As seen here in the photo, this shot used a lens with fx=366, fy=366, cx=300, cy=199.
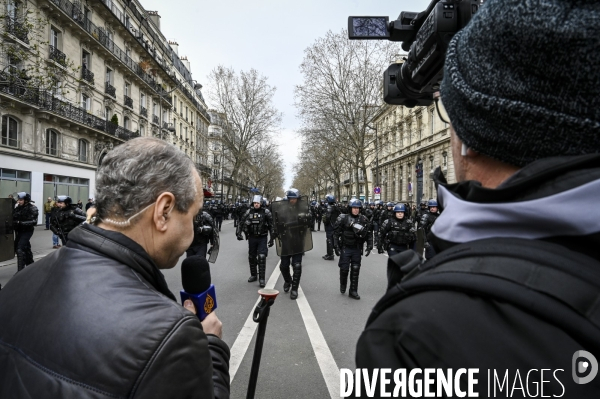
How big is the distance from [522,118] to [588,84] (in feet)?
0.36

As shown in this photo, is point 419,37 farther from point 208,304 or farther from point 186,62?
point 186,62

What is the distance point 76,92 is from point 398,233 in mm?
25614

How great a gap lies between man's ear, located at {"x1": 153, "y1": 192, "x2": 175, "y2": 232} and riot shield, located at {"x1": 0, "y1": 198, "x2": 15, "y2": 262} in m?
8.72

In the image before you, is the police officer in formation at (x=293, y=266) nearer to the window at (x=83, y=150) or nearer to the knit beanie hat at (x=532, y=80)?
the knit beanie hat at (x=532, y=80)

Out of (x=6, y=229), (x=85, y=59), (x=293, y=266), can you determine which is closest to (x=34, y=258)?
(x=6, y=229)

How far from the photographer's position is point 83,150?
2631cm

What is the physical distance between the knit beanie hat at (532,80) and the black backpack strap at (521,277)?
0.68 ft

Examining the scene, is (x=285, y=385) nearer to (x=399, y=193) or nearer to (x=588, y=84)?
(x=588, y=84)

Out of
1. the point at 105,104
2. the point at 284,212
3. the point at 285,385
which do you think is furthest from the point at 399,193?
the point at 285,385

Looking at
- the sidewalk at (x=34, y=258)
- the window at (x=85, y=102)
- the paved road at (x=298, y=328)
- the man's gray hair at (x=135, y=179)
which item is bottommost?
the paved road at (x=298, y=328)

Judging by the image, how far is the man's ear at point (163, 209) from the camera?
4.43 ft

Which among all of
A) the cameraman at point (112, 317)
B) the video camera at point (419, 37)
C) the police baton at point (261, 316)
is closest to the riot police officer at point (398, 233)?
the video camera at point (419, 37)

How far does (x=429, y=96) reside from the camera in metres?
2.13

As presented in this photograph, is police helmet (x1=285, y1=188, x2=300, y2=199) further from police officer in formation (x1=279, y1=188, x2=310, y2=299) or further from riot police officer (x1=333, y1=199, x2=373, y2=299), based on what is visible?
riot police officer (x1=333, y1=199, x2=373, y2=299)
